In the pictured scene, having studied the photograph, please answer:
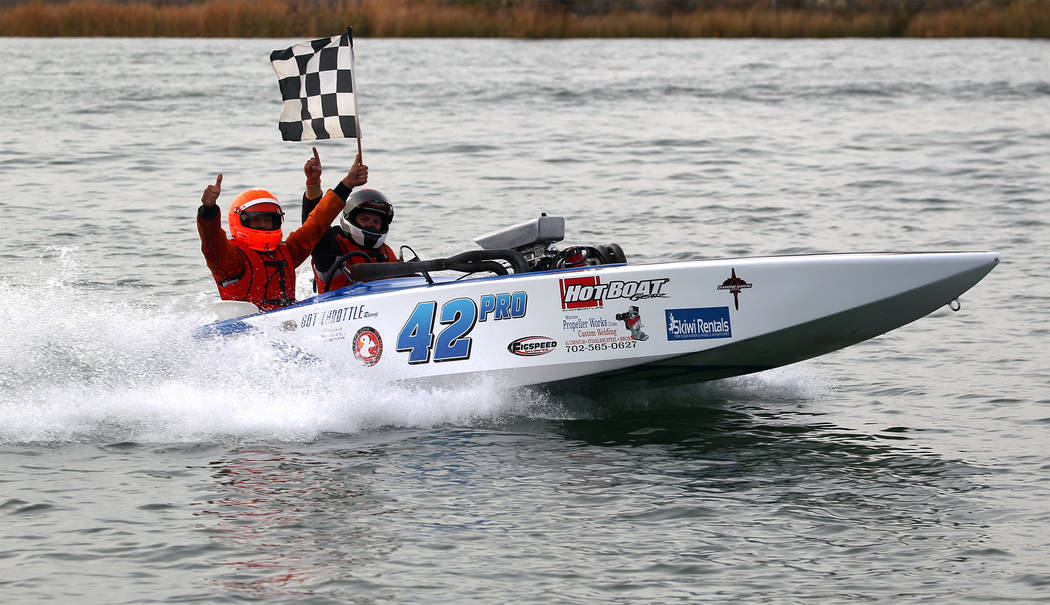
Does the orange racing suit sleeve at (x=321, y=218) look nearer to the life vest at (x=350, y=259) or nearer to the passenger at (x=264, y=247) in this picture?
the passenger at (x=264, y=247)

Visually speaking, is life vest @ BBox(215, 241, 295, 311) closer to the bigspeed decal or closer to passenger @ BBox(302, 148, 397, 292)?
passenger @ BBox(302, 148, 397, 292)

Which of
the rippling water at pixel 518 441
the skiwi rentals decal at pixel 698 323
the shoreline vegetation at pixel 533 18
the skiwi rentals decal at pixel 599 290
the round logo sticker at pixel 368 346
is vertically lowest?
the rippling water at pixel 518 441

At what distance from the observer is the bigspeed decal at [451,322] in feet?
28.2

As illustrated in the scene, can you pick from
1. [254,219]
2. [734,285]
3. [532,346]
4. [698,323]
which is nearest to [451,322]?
[532,346]

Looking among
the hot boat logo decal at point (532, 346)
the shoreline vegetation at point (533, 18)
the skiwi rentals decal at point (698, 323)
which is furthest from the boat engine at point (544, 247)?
the shoreline vegetation at point (533, 18)

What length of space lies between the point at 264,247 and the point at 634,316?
2.70 meters

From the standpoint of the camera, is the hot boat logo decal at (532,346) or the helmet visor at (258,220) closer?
the hot boat logo decal at (532,346)

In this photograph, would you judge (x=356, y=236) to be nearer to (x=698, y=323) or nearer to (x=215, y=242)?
(x=215, y=242)

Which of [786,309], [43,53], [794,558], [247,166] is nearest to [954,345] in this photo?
[786,309]

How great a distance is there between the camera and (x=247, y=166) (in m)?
20.8

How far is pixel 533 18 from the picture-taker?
1583 inches

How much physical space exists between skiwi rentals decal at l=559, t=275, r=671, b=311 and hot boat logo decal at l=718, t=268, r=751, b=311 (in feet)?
1.12

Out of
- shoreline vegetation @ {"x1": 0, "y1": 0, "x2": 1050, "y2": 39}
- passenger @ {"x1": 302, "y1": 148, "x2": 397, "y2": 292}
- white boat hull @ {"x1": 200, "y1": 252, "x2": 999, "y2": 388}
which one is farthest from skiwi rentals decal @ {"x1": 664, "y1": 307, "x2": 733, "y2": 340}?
shoreline vegetation @ {"x1": 0, "y1": 0, "x2": 1050, "y2": 39}

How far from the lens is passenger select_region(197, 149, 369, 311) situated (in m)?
9.29
